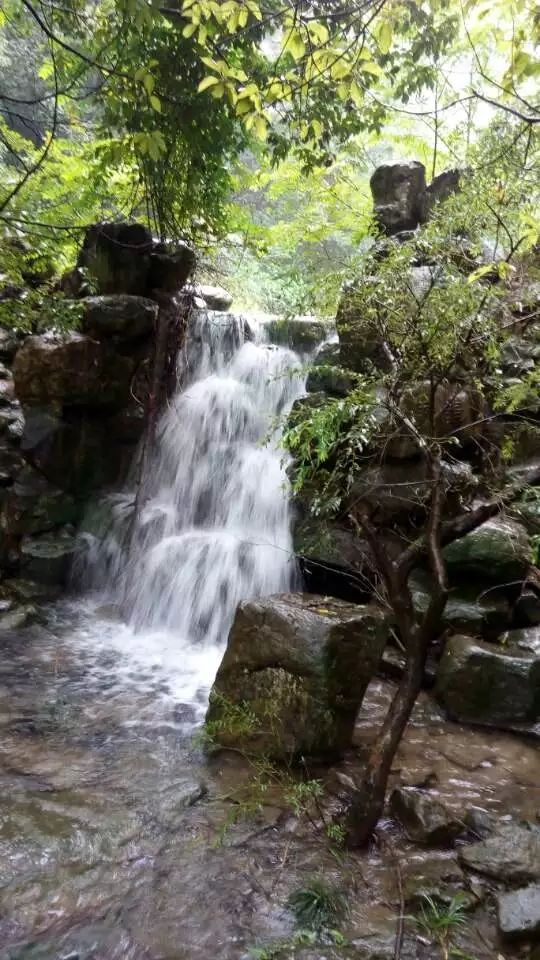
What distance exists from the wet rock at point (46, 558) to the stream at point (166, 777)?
0.75 ft

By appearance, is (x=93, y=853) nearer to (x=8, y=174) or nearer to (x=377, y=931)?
(x=377, y=931)

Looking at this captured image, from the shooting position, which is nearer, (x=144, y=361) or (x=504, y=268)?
(x=504, y=268)

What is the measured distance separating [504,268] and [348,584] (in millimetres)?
4190

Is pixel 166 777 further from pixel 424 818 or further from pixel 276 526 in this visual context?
pixel 276 526

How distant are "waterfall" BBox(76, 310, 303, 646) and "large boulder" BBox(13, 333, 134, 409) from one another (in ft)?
4.69

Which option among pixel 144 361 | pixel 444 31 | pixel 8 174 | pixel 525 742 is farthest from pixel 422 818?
pixel 8 174

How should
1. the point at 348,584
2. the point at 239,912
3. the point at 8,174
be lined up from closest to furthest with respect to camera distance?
the point at 239,912, the point at 348,584, the point at 8,174

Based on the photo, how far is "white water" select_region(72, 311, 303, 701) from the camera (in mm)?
6695

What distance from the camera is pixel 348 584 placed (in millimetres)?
6660

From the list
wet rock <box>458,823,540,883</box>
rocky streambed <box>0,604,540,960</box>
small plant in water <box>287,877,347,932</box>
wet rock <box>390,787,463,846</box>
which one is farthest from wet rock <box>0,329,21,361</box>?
wet rock <box>458,823,540,883</box>

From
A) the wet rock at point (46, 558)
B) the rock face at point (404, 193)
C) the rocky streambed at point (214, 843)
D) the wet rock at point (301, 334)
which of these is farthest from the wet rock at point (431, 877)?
the rock face at point (404, 193)

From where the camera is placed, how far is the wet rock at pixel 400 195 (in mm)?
9352

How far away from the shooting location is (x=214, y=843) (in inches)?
127

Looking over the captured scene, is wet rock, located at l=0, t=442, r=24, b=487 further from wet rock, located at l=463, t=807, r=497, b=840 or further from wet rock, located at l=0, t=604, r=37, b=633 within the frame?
wet rock, located at l=463, t=807, r=497, b=840
